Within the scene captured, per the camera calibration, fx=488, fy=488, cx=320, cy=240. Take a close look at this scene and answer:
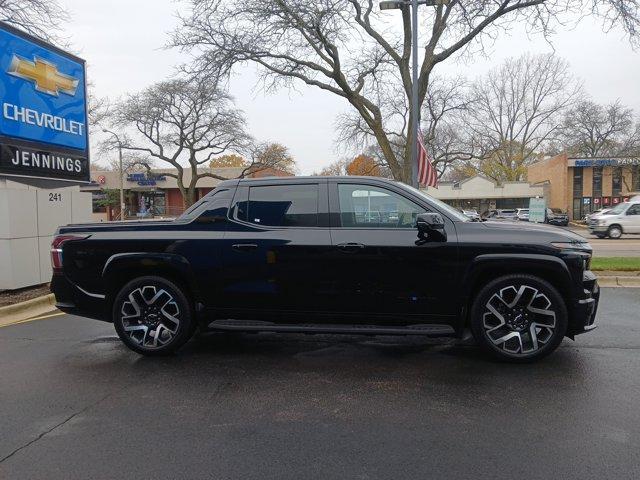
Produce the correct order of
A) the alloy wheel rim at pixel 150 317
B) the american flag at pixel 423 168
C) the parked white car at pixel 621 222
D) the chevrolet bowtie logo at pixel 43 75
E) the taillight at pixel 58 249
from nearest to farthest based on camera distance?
the alloy wheel rim at pixel 150 317, the taillight at pixel 58 249, the chevrolet bowtie logo at pixel 43 75, the american flag at pixel 423 168, the parked white car at pixel 621 222

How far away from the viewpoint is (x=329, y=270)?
4691mm

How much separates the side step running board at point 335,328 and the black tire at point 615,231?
78.3 feet

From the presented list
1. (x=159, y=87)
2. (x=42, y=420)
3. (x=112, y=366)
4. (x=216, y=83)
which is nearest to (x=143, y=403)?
(x=42, y=420)

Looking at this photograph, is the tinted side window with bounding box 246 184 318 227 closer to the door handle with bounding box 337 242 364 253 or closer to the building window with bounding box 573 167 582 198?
the door handle with bounding box 337 242 364 253

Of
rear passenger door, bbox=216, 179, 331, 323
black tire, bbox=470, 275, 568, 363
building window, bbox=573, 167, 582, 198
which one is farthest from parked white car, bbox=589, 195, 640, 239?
building window, bbox=573, 167, 582, 198

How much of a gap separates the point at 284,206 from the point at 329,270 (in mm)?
821

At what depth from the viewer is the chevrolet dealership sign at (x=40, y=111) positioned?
837 cm

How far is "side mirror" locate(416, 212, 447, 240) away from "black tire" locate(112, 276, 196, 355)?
2.44m

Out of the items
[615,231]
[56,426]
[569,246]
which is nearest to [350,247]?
[569,246]

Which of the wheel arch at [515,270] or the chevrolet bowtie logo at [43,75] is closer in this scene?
the wheel arch at [515,270]

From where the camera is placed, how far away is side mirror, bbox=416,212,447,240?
4.34 m

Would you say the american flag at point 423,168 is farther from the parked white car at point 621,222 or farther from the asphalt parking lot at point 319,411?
the parked white car at point 621,222

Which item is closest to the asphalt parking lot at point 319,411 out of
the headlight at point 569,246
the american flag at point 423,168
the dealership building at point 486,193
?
the headlight at point 569,246

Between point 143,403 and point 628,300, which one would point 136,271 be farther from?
point 628,300
